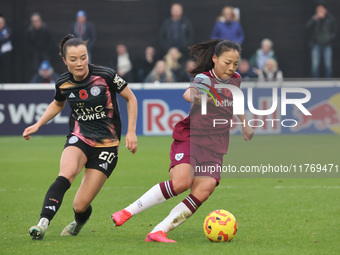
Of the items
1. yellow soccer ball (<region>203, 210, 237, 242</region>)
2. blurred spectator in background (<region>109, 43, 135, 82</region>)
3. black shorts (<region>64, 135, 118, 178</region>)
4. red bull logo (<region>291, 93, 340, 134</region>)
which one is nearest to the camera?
yellow soccer ball (<region>203, 210, 237, 242</region>)

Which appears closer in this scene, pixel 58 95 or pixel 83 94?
pixel 83 94

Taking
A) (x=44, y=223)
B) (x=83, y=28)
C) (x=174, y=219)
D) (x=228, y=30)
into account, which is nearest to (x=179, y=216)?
(x=174, y=219)

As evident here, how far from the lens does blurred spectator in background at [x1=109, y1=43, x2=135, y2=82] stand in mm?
19891

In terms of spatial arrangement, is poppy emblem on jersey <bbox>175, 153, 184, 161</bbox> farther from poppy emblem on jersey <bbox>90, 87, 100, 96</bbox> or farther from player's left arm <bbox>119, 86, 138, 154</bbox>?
poppy emblem on jersey <bbox>90, 87, 100, 96</bbox>

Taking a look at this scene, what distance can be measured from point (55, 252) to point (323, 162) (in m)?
8.47

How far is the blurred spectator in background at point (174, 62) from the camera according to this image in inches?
751

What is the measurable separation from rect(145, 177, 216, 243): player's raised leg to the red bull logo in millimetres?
10973

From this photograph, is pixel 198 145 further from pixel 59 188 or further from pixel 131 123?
pixel 59 188

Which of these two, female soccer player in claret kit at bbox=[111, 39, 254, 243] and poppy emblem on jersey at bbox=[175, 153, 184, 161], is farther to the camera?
poppy emblem on jersey at bbox=[175, 153, 184, 161]

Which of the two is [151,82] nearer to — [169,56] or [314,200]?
[169,56]

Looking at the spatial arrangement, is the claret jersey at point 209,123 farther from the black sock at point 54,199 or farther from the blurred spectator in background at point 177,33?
the blurred spectator in background at point 177,33

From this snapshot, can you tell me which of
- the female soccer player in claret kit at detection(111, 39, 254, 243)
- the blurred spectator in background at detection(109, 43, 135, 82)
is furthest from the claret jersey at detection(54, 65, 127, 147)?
the blurred spectator in background at detection(109, 43, 135, 82)

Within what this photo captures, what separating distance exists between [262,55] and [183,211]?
44.5 ft

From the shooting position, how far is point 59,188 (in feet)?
21.6
